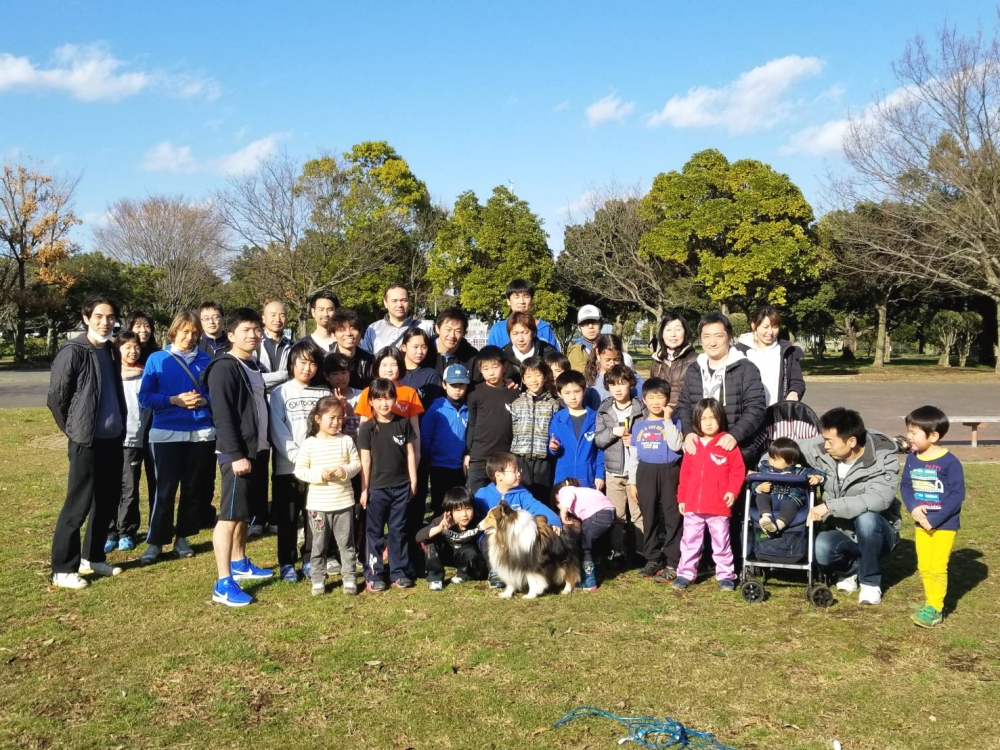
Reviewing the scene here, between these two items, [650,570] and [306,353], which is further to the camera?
[650,570]

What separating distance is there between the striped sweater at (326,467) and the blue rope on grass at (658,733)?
2322 mm

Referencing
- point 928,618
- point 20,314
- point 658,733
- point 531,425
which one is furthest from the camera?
point 20,314

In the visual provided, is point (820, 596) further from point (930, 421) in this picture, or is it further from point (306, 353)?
point (306, 353)

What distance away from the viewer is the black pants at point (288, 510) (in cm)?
538

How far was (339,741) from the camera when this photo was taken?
10.5 feet

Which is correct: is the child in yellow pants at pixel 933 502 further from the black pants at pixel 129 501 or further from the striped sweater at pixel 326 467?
the black pants at pixel 129 501

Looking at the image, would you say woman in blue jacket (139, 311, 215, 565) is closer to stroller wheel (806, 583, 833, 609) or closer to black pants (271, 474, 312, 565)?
black pants (271, 474, 312, 565)

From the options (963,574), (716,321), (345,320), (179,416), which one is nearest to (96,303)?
(179,416)

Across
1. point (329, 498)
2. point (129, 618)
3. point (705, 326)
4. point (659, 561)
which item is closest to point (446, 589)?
point (329, 498)

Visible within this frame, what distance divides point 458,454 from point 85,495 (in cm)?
257

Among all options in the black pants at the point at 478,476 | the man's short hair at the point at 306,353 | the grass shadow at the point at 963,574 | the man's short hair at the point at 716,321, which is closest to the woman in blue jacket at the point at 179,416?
the man's short hair at the point at 306,353

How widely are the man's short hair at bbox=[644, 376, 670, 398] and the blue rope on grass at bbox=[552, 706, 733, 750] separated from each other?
2578 millimetres

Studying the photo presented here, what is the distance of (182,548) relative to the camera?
610 centimetres

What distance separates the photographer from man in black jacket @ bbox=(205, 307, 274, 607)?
193 inches
